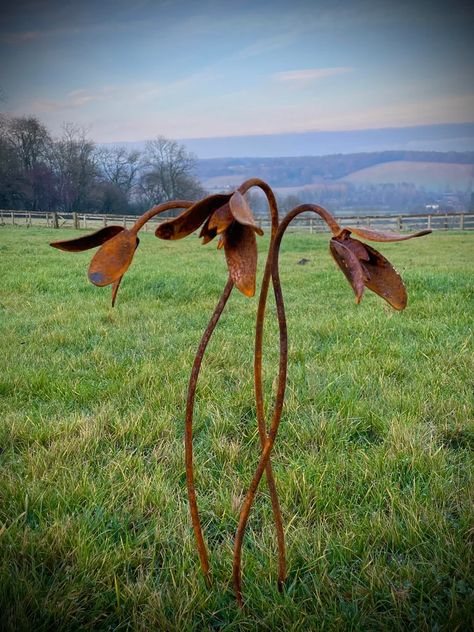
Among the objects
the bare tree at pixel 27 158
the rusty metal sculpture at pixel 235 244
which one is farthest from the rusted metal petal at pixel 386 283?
the bare tree at pixel 27 158

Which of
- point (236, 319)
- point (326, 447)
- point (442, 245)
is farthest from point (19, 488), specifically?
point (442, 245)

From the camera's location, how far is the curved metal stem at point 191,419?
53.2 inches

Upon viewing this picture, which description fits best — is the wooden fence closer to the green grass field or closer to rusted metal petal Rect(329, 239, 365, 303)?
the green grass field

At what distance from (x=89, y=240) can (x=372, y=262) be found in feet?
2.20

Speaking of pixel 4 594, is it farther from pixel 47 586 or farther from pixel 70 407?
pixel 70 407

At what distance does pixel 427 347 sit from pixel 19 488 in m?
3.65

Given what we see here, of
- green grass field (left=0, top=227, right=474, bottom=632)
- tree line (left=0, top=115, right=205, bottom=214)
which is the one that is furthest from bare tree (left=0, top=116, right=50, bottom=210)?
green grass field (left=0, top=227, right=474, bottom=632)

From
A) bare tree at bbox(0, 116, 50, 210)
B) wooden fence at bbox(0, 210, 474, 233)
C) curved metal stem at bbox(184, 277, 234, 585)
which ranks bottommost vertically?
curved metal stem at bbox(184, 277, 234, 585)

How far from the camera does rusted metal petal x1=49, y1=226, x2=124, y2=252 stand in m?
1.09

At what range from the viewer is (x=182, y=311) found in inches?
252

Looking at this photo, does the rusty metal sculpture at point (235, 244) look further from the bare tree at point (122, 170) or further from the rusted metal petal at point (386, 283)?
the bare tree at point (122, 170)

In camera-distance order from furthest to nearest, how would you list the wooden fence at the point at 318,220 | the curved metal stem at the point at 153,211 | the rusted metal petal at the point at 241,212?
the wooden fence at the point at 318,220
the curved metal stem at the point at 153,211
the rusted metal petal at the point at 241,212

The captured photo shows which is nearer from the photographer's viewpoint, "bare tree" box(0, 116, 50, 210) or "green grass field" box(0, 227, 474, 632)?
"green grass field" box(0, 227, 474, 632)

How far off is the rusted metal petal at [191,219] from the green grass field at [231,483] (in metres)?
1.29
